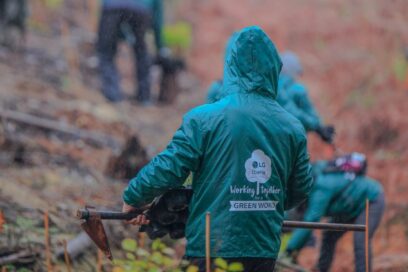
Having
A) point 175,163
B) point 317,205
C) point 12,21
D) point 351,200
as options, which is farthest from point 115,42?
point 175,163

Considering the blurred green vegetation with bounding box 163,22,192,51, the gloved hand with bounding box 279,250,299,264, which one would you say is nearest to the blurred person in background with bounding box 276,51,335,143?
the gloved hand with bounding box 279,250,299,264

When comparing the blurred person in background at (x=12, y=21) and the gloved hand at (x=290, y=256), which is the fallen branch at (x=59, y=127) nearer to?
the blurred person in background at (x=12, y=21)

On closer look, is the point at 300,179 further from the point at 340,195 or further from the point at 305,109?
the point at 305,109

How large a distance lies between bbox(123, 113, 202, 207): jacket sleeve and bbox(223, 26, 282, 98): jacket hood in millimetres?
338

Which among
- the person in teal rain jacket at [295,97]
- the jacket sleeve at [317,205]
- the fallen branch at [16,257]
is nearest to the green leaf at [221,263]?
the fallen branch at [16,257]

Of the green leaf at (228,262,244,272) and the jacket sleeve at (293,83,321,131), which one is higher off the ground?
the jacket sleeve at (293,83,321,131)

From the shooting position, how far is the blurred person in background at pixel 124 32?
1186 centimetres

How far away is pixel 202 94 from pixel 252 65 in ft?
35.3

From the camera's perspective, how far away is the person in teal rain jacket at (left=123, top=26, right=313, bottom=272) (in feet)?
12.3

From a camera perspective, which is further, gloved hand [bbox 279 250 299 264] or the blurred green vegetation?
the blurred green vegetation

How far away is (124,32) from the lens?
12352mm

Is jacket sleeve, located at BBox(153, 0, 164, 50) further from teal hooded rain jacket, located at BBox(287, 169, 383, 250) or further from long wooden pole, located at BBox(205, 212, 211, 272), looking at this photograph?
long wooden pole, located at BBox(205, 212, 211, 272)

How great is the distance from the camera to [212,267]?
377 centimetres

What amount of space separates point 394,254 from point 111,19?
5852mm
